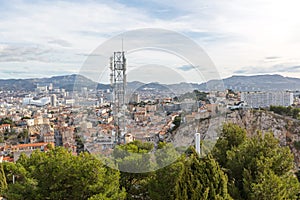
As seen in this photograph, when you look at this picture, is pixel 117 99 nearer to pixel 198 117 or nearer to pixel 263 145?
pixel 198 117

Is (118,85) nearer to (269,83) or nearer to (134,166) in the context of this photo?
(134,166)

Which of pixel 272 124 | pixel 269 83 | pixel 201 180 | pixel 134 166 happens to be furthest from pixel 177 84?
pixel 269 83

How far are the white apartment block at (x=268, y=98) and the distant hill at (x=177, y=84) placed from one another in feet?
3.13

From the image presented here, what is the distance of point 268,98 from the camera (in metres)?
21.4

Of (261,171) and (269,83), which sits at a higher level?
(269,83)

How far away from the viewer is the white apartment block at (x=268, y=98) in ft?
64.1

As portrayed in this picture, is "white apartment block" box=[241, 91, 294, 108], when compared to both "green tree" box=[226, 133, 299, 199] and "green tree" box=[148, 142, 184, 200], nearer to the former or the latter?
"green tree" box=[226, 133, 299, 199]

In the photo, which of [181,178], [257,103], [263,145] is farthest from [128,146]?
[257,103]

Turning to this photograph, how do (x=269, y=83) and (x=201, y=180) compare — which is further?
(x=269, y=83)

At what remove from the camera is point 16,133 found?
22891mm

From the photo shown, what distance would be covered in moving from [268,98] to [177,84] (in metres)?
19.3

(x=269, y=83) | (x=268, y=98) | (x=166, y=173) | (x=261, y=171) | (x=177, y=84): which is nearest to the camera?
(x=177, y=84)

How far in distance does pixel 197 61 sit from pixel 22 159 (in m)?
3.83

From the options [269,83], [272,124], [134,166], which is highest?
[269,83]
